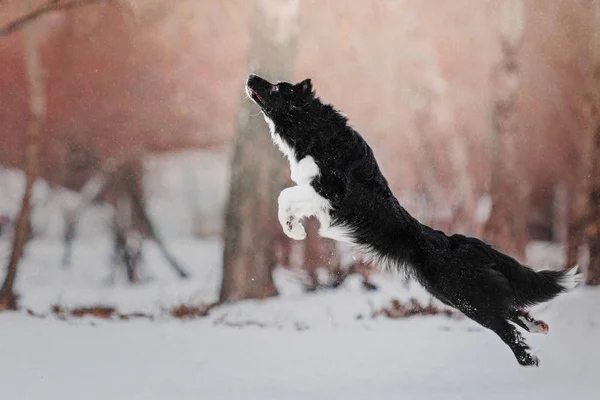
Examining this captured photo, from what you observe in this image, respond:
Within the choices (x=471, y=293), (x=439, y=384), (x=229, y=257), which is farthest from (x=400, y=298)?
(x=471, y=293)

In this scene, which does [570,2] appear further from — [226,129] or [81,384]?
[81,384]

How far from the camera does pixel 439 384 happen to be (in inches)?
123

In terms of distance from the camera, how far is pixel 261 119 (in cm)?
472

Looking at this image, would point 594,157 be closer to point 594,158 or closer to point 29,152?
point 594,158

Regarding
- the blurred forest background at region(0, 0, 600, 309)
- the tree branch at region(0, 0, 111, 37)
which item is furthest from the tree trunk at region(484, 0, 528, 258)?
the tree branch at region(0, 0, 111, 37)

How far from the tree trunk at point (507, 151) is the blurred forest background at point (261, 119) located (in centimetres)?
1

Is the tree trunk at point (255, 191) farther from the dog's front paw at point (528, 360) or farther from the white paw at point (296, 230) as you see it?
the dog's front paw at point (528, 360)

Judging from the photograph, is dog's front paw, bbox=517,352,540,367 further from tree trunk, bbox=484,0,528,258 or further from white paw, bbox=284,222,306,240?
tree trunk, bbox=484,0,528,258

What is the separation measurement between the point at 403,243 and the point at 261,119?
2354 millimetres

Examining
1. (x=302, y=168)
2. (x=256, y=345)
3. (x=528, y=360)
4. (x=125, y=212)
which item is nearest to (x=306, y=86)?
(x=302, y=168)

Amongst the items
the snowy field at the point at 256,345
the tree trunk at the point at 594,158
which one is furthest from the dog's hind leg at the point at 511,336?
the tree trunk at the point at 594,158

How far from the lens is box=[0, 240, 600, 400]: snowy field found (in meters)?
3.06

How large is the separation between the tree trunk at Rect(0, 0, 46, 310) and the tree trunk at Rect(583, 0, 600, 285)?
13.6 ft

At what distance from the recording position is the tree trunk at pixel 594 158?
5.11m
